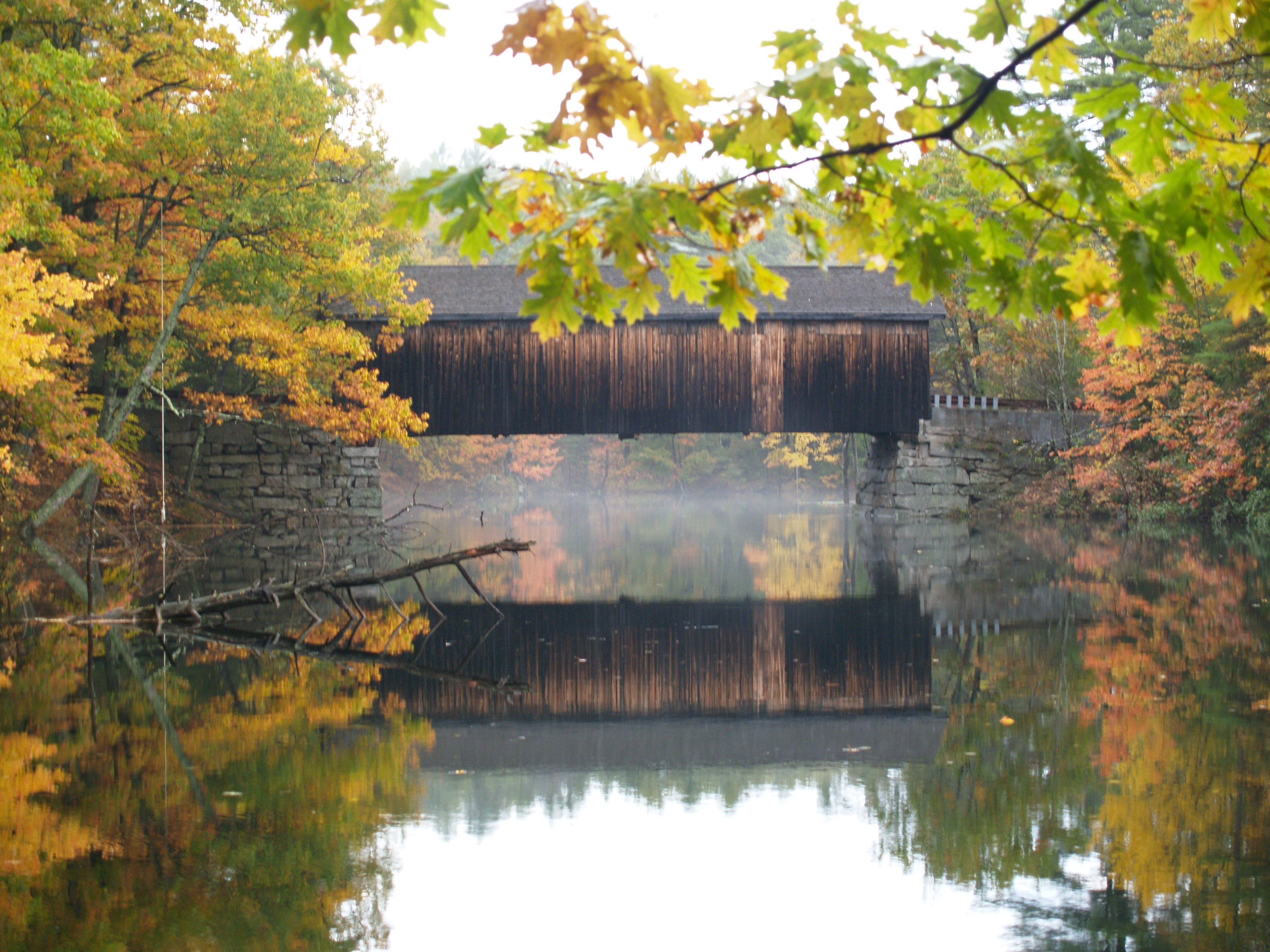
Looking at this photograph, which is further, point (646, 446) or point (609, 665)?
point (646, 446)

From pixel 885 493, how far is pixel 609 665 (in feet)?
72.9

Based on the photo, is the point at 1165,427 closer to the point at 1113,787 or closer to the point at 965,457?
the point at 965,457

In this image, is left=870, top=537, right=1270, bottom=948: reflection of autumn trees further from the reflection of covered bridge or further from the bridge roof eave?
the bridge roof eave

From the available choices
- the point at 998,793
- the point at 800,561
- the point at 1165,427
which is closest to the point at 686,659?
the point at 998,793

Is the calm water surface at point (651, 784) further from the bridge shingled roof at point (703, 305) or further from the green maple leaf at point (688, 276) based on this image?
the bridge shingled roof at point (703, 305)

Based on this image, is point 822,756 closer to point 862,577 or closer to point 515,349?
point 862,577

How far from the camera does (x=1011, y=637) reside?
29.3 feet

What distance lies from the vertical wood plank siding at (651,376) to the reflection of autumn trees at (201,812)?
18.2 meters

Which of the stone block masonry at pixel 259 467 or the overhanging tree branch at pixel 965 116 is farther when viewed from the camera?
the stone block masonry at pixel 259 467

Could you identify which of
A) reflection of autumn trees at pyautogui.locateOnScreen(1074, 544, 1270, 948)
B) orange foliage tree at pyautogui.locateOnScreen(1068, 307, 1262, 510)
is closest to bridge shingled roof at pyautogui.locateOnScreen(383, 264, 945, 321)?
orange foliage tree at pyautogui.locateOnScreen(1068, 307, 1262, 510)

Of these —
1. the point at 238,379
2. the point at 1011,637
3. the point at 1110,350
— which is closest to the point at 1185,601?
the point at 1011,637

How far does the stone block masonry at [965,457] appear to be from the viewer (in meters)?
27.2

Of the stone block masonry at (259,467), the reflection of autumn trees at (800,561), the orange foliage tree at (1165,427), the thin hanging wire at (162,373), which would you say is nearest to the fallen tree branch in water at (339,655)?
the reflection of autumn trees at (800,561)

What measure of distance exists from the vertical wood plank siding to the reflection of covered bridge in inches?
1.0
